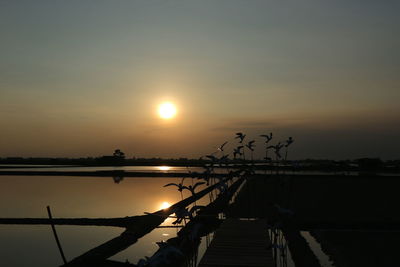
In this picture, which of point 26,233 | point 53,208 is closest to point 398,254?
point 26,233

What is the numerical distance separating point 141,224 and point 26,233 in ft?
27.3

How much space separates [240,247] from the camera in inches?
362

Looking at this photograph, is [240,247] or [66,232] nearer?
[240,247]

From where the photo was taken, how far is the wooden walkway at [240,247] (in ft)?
26.1

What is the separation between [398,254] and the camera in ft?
39.2

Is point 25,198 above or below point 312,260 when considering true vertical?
above

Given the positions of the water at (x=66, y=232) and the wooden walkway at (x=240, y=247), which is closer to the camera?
the wooden walkway at (x=240, y=247)

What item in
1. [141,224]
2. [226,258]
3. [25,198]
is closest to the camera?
[226,258]

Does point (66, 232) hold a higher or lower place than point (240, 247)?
higher

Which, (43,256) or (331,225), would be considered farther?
(43,256)

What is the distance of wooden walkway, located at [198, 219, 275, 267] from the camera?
7.96 meters

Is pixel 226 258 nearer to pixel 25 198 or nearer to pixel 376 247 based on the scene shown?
pixel 376 247

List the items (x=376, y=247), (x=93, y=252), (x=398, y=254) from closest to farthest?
(x=93, y=252) → (x=398, y=254) → (x=376, y=247)

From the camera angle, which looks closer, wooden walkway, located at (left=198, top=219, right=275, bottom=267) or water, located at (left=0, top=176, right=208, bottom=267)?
wooden walkway, located at (left=198, top=219, right=275, bottom=267)
